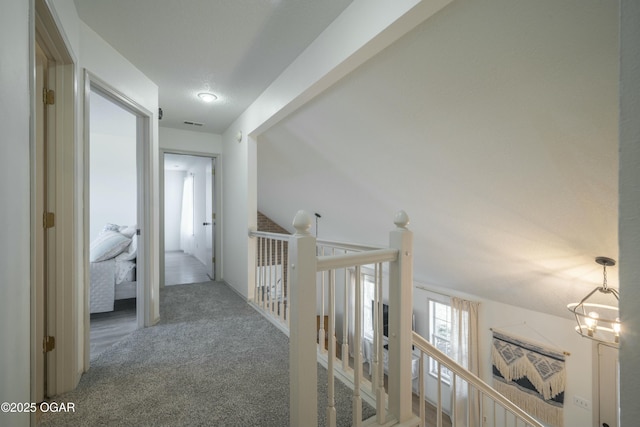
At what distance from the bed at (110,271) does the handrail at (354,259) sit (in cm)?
298

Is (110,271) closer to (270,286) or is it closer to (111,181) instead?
(270,286)

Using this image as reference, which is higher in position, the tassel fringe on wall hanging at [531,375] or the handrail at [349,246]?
the handrail at [349,246]

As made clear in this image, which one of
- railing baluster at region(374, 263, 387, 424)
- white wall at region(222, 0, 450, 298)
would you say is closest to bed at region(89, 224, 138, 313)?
white wall at region(222, 0, 450, 298)

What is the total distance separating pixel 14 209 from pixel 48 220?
0.88 metres

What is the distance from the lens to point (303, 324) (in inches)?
46.6

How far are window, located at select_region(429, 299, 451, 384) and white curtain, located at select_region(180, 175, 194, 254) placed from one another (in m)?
5.82

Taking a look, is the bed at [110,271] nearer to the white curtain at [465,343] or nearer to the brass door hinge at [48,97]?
the brass door hinge at [48,97]

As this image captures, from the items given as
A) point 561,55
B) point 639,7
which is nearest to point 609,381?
point 561,55

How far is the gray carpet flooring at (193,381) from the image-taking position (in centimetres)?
155

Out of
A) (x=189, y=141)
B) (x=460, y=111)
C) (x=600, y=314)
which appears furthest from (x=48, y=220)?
(x=600, y=314)

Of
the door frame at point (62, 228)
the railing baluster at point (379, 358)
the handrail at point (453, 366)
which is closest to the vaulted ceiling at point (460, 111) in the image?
the door frame at point (62, 228)

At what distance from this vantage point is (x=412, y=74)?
6.16 ft

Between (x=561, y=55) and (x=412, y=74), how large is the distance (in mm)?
743

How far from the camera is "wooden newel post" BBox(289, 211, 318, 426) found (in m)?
1.17
